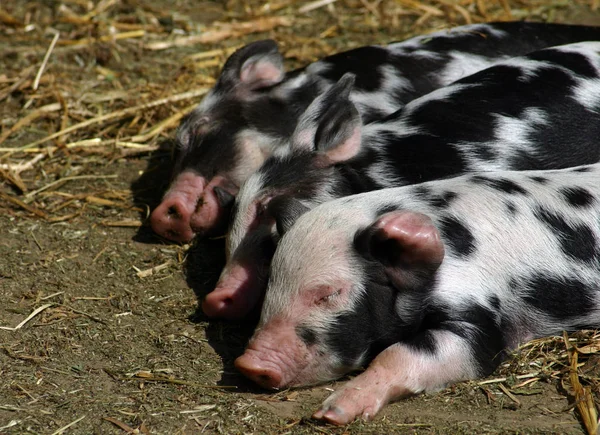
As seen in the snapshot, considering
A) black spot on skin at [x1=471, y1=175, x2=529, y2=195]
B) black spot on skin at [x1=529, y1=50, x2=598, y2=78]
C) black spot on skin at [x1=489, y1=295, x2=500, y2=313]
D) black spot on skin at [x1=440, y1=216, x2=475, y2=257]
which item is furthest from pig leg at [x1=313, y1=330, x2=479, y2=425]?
black spot on skin at [x1=529, y1=50, x2=598, y2=78]

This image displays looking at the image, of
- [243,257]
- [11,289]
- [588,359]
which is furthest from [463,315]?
[11,289]

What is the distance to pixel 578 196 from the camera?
4559 millimetres

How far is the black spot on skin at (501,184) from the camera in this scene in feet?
14.9

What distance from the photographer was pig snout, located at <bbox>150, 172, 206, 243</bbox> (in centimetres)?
556

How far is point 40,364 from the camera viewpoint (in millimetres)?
4383

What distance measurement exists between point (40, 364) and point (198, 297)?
991mm

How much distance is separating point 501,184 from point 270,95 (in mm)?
1906

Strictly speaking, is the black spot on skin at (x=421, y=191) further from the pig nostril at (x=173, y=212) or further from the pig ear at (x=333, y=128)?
the pig nostril at (x=173, y=212)

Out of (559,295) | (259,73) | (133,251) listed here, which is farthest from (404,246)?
(259,73)

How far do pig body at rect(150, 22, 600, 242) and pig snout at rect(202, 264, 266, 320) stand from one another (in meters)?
0.78

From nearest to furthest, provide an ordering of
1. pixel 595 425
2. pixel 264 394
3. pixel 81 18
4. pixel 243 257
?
pixel 595 425
pixel 264 394
pixel 243 257
pixel 81 18

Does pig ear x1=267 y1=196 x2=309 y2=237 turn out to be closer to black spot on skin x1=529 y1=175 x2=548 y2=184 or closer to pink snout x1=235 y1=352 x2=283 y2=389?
pink snout x1=235 y1=352 x2=283 y2=389

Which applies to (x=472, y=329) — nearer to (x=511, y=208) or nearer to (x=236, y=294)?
(x=511, y=208)

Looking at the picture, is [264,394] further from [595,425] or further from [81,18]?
[81,18]
